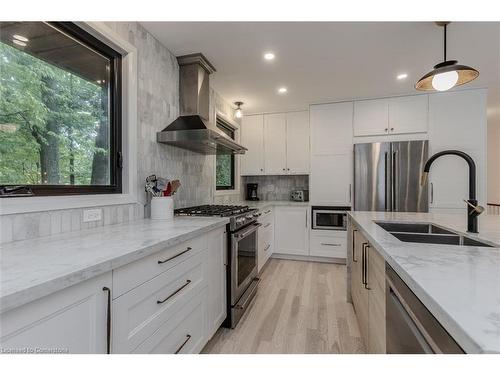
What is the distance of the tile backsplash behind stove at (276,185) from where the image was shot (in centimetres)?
452

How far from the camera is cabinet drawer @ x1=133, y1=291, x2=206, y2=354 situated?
1.16 meters

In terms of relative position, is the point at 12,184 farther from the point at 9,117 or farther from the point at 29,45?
the point at 29,45

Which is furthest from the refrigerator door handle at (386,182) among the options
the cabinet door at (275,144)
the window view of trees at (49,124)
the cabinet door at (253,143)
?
the window view of trees at (49,124)

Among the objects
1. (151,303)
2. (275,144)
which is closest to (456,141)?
(275,144)

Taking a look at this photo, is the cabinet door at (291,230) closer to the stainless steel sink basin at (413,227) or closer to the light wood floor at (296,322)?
the light wood floor at (296,322)

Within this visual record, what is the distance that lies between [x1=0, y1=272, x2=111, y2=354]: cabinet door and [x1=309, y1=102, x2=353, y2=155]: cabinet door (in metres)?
3.44

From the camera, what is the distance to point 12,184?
1.20 m

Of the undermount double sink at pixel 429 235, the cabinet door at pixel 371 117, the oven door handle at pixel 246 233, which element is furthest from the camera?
the cabinet door at pixel 371 117

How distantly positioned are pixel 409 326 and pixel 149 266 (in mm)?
1025

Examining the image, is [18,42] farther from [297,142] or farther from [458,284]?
[297,142]

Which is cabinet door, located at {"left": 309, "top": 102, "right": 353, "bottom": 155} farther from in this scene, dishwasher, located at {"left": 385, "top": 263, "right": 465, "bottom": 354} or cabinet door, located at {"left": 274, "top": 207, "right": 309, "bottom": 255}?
dishwasher, located at {"left": 385, "top": 263, "right": 465, "bottom": 354}

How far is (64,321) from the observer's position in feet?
2.48

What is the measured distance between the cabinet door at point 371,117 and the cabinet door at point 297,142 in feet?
2.60
